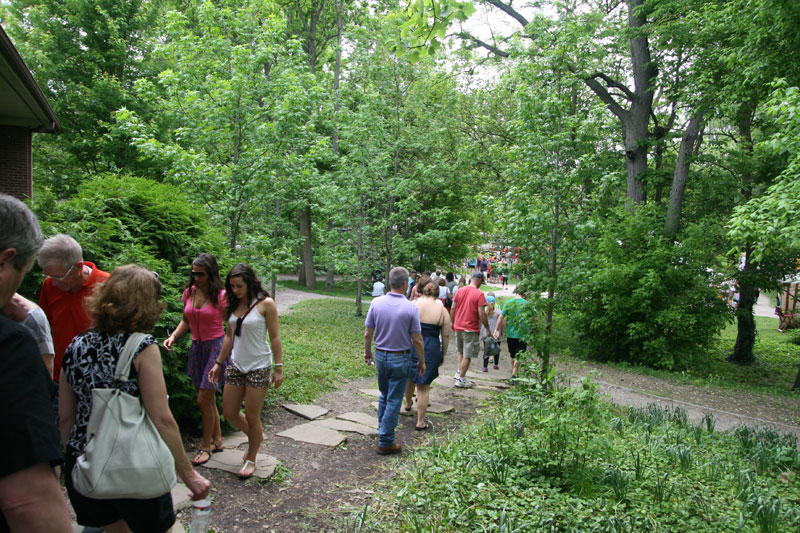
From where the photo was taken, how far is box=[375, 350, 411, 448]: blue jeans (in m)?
5.18

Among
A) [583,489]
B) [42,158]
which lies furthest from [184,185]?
[42,158]

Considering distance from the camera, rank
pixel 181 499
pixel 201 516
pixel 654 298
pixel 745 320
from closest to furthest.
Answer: pixel 201 516 → pixel 181 499 → pixel 654 298 → pixel 745 320

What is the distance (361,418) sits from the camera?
6.40 metres

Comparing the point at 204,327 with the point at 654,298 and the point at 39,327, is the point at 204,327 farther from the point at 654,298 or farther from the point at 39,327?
the point at 654,298

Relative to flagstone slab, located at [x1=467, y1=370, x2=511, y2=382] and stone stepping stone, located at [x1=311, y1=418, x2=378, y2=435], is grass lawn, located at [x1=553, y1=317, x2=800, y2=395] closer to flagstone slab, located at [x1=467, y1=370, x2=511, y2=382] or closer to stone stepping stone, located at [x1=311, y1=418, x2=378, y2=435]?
flagstone slab, located at [x1=467, y1=370, x2=511, y2=382]

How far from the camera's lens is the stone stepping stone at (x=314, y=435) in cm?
543

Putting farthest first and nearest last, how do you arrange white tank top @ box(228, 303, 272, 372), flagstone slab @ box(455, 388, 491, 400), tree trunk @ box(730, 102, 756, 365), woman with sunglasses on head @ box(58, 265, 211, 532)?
tree trunk @ box(730, 102, 756, 365), flagstone slab @ box(455, 388, 491, 400), white tank top @ box(228, 303, 272, 372), woman with sunglasses on head @ box(58, 265, 211, 532)

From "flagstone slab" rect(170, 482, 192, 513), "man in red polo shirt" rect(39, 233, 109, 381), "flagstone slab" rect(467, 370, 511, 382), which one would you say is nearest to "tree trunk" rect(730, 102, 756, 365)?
"flagstone slab" rect(467, 370, 511, 382)

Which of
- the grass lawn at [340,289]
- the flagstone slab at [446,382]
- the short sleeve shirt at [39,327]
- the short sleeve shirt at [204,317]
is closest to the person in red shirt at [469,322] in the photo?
the flagstone slab at [446,382]

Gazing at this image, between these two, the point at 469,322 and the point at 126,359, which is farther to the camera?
the point at 469,322

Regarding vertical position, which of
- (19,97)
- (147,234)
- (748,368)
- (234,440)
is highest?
(19,97)

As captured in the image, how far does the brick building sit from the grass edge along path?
6989 millimetres

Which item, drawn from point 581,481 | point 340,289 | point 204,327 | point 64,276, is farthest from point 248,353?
point 340,289

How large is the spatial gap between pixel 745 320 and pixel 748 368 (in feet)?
4.78
